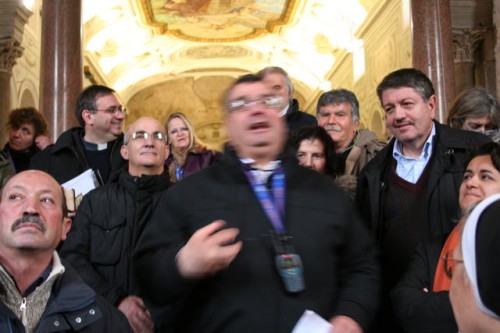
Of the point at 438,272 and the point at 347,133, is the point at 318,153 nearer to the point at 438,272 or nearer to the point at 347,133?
the point at 347,133

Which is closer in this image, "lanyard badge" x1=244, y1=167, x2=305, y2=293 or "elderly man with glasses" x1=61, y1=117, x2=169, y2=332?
"lanyard badge" x1=244, y1=167, x2=305, y2=293

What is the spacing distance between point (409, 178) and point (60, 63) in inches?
232

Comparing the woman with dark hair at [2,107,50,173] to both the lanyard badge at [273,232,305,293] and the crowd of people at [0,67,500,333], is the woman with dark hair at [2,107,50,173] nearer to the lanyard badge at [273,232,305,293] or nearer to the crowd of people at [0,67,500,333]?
the crowd of people at [0,67,500,333]

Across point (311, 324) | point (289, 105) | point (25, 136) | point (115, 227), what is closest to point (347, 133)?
point (289, 105)

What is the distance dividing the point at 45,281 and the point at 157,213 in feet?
2.34

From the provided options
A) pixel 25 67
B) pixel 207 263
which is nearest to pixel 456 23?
pixel 25 67

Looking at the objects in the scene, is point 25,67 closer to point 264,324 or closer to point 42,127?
point 42,127

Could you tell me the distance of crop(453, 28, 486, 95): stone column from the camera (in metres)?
13.8

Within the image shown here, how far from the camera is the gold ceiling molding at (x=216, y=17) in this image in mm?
21078

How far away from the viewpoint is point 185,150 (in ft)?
16.7

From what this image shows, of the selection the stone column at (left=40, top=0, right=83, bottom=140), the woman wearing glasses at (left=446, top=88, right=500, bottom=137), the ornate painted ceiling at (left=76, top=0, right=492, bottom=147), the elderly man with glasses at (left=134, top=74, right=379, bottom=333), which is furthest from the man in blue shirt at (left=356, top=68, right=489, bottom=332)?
the ornate painted ceiling at (left=76, top=0, right=492, bottom=147)

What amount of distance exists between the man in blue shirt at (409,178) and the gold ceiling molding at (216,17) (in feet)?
56.7

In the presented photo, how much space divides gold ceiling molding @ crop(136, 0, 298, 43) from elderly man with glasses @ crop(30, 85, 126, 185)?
1601 cm

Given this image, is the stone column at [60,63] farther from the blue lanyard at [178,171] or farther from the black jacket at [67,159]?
the blue lanyard at [178,171]
